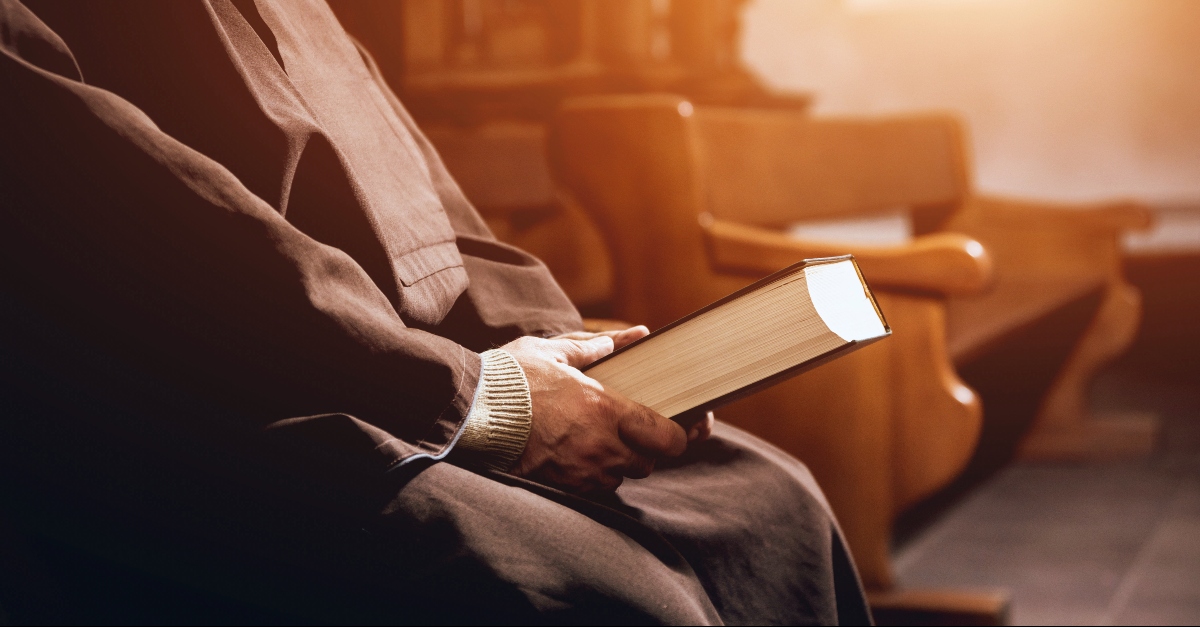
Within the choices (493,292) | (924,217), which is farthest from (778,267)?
(924,217)

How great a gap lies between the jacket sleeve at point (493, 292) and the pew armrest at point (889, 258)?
30.2 inches

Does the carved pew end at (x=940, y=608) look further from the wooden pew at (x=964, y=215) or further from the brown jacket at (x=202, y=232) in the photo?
the brown jacket at (x=202, y=232)

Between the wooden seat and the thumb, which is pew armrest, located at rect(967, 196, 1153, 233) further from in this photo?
the thumb

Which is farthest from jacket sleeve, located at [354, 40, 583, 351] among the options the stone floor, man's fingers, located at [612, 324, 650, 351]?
the stone floor

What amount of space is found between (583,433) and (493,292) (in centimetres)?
30

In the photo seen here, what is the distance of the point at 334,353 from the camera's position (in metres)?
0.63

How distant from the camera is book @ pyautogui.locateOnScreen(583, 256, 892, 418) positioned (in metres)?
0.72

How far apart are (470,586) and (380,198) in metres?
0.36

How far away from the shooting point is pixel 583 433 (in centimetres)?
71

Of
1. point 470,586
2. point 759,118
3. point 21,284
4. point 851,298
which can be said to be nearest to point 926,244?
point 759,118

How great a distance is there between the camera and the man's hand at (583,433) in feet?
2.33

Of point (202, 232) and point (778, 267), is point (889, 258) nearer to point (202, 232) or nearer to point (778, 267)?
point (778, 267)

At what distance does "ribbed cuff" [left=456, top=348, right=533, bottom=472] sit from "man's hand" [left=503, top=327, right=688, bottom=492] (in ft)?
0.05

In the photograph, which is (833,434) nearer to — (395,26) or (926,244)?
(926,244)
